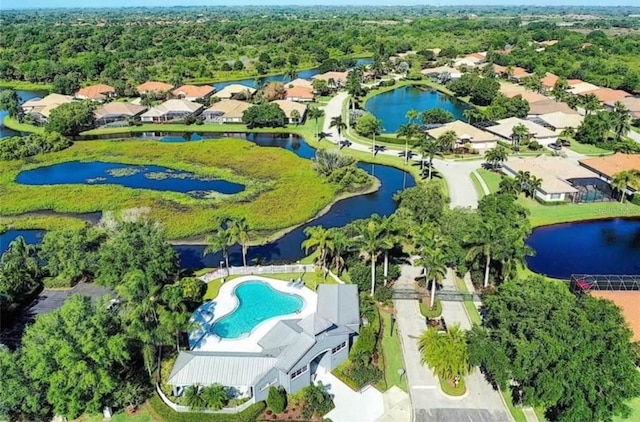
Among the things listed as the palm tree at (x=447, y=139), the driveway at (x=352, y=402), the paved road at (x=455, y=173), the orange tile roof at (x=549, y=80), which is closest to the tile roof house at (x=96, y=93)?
the paved road at (x=455, y=173)

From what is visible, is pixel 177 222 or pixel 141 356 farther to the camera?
pixel 177 222

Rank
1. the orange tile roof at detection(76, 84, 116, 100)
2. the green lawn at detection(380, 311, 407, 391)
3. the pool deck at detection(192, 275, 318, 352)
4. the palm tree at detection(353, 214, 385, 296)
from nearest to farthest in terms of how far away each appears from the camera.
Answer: the green lawn at detection(380, 311, 407, 391) → the pool deck at detection(192, 275, 318, 352) → the palm tree at detection(353, 214, 385, 296) → the orange tile roof at detection(76, 84, 116, 100)

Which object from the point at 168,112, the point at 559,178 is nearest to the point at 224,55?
the point at 168,112

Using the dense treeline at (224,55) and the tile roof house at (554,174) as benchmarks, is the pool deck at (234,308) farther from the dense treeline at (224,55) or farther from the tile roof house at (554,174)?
the dense treeline at (224,55)

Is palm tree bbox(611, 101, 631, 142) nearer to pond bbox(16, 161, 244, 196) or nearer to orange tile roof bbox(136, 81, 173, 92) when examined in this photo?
pond bbox(16, 161, 244, 196)

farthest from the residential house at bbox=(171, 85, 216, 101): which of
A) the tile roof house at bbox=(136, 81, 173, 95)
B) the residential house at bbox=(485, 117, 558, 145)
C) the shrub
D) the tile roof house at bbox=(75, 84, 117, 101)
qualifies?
the shrub

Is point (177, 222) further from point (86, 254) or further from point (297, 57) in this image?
point (297, 57)

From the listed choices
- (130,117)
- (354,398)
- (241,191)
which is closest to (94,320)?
(354,398)
